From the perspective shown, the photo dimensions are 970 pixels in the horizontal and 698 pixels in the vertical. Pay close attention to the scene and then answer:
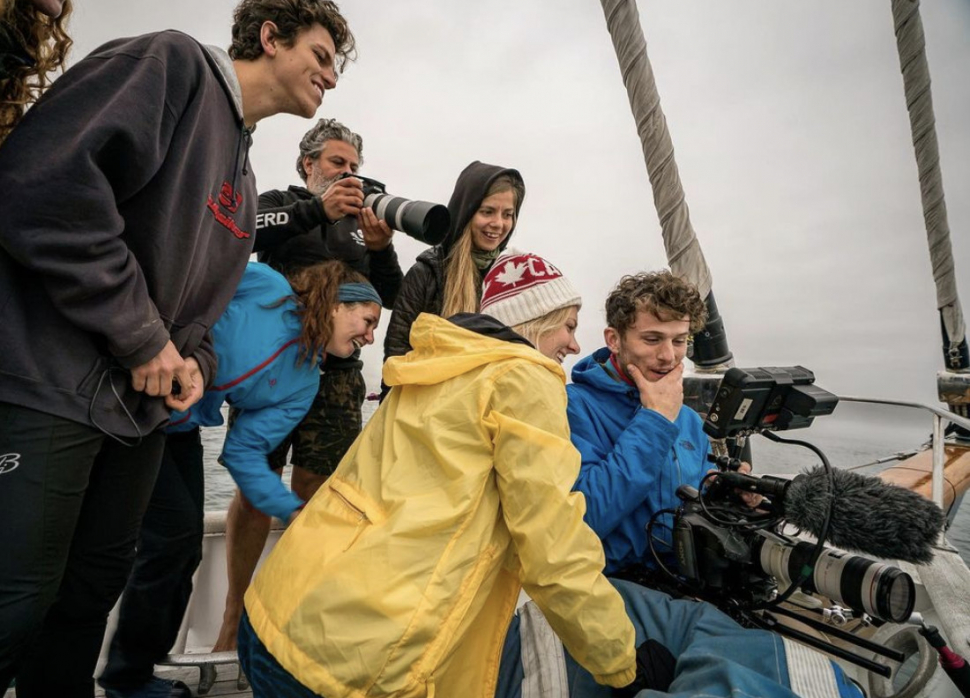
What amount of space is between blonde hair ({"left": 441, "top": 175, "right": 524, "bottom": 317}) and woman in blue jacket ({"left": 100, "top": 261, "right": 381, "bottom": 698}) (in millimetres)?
286

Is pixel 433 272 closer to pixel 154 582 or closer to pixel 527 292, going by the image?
pixel 527 292

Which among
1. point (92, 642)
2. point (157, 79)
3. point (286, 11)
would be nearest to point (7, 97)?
point (157, 79)

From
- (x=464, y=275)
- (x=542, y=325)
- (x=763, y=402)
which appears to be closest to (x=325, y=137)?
(x=464, y=275)

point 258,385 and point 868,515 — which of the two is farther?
point 258,385

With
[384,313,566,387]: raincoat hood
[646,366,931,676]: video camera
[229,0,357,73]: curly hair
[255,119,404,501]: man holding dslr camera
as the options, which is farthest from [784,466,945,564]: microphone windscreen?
[229,0,357,73]: curly hair

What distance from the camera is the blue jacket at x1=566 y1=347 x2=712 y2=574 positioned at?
1.36 metres

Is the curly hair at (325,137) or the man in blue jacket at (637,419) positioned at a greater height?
the curly hair at (325,137)

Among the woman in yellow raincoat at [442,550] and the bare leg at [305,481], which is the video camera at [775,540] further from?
the bare leg at [305,481]

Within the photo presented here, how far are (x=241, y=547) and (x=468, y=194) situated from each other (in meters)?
1.54

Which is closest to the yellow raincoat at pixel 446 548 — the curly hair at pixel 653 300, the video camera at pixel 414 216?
the video camera at pixel 414 216

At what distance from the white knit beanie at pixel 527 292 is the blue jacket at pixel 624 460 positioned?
382 millimetres

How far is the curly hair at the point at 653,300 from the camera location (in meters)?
1.70

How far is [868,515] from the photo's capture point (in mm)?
943

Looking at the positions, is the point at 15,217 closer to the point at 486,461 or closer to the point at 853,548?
the point at 486,461
